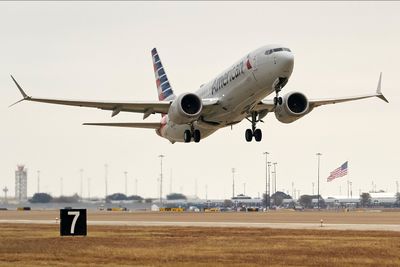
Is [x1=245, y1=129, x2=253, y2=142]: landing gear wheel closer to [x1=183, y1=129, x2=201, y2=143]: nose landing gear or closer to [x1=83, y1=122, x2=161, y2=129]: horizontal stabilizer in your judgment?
[x1=183, y1=129, x2=201, y2=143]: nose landing gear

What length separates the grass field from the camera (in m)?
33.9

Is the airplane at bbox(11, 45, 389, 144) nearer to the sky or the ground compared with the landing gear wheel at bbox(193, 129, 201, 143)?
nearer to the sky

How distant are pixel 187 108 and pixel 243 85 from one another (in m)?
6.27

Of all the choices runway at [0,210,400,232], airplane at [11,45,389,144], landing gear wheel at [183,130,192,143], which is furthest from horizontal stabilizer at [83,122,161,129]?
runway at [0,210,400,232]

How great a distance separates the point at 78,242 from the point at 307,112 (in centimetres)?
2553

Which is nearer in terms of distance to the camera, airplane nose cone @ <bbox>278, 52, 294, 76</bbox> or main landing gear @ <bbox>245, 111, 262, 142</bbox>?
airplane nose cone @ <bbox>278, 52, 294, 76</bbox>

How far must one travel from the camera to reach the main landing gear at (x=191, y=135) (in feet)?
223

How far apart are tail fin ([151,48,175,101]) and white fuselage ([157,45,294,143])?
16470 millimetres

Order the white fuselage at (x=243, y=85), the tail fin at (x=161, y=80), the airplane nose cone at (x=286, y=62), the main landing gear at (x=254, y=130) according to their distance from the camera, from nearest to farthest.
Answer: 1. the airplane nose cone at (x=286, y=62)
2. the white fuselage at (x=243, y=85)
3. the main landing gear at (x=254, y=130)
4. the tail fin at (x=161, y=80)

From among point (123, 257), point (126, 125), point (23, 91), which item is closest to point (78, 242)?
point (123, 257)

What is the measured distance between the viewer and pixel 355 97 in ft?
229

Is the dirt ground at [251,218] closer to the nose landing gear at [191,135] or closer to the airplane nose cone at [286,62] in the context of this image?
the nose landing gear at [191,135]

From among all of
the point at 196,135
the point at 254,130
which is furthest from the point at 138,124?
the point at 254,130

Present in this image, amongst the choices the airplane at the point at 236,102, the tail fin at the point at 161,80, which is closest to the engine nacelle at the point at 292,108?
the airplane at the point at 236,102
